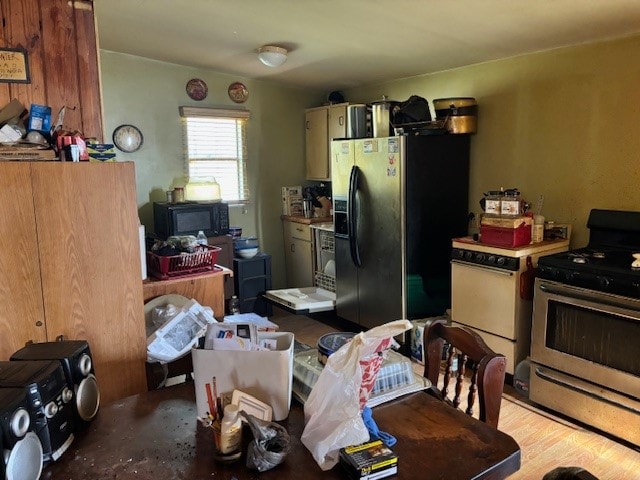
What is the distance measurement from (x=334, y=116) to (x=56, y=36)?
115 inches

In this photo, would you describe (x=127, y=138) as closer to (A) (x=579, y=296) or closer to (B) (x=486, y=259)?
(B) (x=486, y=259)

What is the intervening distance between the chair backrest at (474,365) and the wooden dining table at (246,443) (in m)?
0.12

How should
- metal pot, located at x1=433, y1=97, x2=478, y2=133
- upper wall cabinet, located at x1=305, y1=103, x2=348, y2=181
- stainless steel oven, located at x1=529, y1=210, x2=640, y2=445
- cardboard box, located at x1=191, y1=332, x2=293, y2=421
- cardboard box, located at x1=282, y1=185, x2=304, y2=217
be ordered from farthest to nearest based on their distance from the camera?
cardboard box, located at x1=282, y1=185, x2=304, y2=217
upper wall cabinet, located at x1=305, y1=103, x2=348, y2=181
metal pot, located at x1=433, y1=97, x2=478, y2=133
stainless steel oven, located at x1=529, y1=210, x2=640, y2=445
cardboard box, located at x1=191, y1=332, x2=293, y2=421

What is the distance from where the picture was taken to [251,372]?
1.30 m

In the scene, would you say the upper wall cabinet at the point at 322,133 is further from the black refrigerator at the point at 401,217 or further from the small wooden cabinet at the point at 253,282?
the small wooden cabinet at the point at 253,282

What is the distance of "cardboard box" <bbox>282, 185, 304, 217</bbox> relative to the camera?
521 cm

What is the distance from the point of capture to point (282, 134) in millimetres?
5203

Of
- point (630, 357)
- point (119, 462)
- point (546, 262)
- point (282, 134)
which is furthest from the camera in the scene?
point (282, 134)

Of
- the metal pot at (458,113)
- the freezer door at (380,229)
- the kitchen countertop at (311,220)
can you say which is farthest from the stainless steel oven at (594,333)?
the kitchen countertop at (311,220)

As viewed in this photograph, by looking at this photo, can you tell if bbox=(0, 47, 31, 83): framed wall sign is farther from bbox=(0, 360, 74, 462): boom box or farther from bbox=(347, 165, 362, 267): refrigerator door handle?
bbox=(347, 165, 362, 267): refrigerator door handle

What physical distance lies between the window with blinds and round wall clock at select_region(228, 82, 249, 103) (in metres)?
0.13

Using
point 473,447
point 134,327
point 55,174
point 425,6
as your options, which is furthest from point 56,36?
point 473,447

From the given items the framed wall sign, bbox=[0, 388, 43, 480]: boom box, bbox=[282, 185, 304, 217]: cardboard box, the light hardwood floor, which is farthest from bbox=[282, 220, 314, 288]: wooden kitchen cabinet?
bbox=[0, 388, 43, 480]: boom box

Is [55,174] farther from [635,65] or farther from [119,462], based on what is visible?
[635,65]
